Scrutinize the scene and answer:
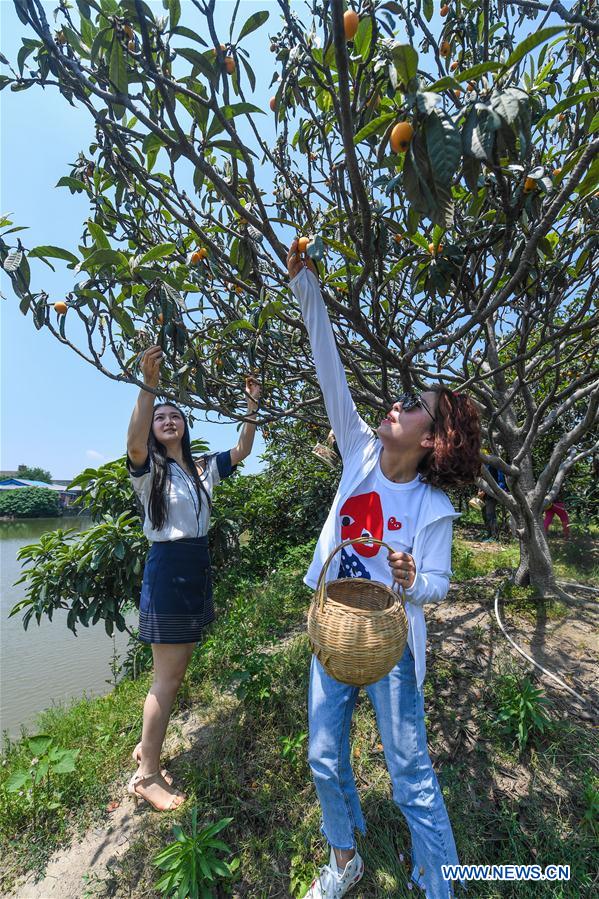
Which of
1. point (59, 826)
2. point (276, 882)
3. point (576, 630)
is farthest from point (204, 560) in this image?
point (576, 630)

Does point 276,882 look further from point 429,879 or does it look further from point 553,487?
point 553,487

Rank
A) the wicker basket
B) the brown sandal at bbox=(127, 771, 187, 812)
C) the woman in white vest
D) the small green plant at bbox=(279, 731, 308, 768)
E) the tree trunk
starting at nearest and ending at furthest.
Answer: the wicker basket
the woman in white vest
the brown sandal at bbox=(127, 771, 187, 812)
the small green plant at bbox=(279, 731, 308, 768)
the tree trunk

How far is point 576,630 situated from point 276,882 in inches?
88.9

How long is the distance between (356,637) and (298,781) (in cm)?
132

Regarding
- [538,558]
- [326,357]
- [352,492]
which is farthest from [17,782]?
[538,558]

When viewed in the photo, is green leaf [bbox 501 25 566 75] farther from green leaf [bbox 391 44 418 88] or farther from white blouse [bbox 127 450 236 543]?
white blouse [bbox 127 450 236 543]

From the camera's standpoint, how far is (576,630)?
115 inches

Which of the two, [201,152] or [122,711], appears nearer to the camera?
[201,152]

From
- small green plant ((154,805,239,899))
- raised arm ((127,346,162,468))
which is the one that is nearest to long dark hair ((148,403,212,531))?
raised arm ((127,346,162,468))

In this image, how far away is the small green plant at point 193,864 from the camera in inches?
64.9

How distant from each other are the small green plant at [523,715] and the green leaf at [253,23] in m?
2.83

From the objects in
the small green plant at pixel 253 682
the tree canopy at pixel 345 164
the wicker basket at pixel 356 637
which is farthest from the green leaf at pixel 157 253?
the small green plant at pixel 253 682

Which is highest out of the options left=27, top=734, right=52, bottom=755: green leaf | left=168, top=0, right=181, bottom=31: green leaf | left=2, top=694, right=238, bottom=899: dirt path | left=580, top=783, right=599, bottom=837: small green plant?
left=168, top=0, right=181, bottom=31: green leaf

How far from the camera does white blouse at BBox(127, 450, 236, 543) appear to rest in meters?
2.06
